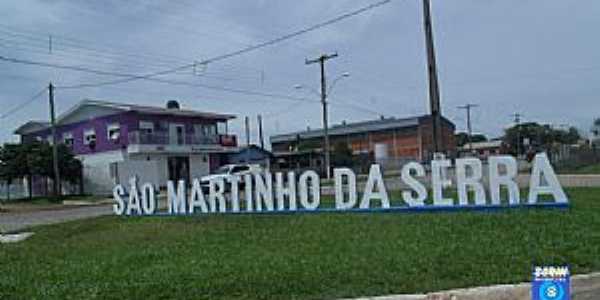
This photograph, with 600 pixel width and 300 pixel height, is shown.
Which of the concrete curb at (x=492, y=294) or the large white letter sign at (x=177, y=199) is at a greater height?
the large white letter sign at (x=177, y=199)

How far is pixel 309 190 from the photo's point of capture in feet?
57.8

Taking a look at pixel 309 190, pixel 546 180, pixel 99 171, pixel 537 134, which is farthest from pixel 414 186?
pixel 537 134

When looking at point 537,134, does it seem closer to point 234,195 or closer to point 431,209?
point 234,195

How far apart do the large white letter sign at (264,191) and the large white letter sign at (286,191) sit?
198mm

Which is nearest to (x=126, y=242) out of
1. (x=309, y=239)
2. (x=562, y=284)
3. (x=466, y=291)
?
(x=309, y=239)

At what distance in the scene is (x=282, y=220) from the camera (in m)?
15.9

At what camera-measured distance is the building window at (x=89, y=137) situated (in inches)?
2030

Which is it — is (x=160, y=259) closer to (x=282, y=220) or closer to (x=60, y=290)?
(x=60, y=290)

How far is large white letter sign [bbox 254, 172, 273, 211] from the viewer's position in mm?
18125

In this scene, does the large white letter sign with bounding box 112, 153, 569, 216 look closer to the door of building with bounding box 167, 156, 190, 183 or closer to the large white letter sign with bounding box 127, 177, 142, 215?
the large white letter sign with bounding box 127, 177, 142, 215

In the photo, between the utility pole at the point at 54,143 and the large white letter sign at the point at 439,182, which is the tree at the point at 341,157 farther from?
the large white letter sign at the point at 439,182

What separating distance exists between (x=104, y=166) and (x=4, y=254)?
3729cm

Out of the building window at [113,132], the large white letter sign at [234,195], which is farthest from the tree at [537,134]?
the large white letter sign at [234,195]

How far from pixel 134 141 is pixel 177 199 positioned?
2968 centimetres
